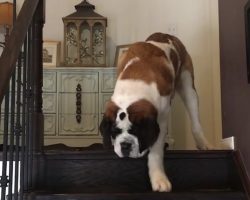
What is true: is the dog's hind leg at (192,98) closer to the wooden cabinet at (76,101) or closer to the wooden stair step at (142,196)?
the wooden stair step at (142,196)

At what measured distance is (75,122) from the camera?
4016 millimetres

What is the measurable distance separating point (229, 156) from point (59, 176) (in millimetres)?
962

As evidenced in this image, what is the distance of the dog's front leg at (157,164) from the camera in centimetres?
210

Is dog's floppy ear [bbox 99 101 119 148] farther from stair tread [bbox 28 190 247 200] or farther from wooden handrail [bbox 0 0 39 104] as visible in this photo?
wooden handrail [bbox 0 0 39 104]

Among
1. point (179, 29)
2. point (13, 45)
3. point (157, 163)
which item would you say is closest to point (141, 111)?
point (157, 163)

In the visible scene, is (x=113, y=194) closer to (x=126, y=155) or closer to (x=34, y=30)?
(x=126, y=155)

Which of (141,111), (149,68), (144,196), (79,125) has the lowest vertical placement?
(144,196)

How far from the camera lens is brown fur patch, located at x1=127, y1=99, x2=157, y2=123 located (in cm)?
206

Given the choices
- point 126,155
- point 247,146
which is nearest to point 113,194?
point 126,155

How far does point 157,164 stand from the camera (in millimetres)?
2172

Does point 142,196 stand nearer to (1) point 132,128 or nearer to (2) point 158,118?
(1) point 132,128

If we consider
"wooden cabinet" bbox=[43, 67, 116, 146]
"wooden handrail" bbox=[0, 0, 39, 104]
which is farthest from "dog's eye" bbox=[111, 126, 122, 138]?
"wooden cabinet" bbox=[43, 67, 116, 146]

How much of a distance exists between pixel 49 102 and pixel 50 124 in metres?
0.21

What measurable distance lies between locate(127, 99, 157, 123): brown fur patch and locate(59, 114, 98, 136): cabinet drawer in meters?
1.91
